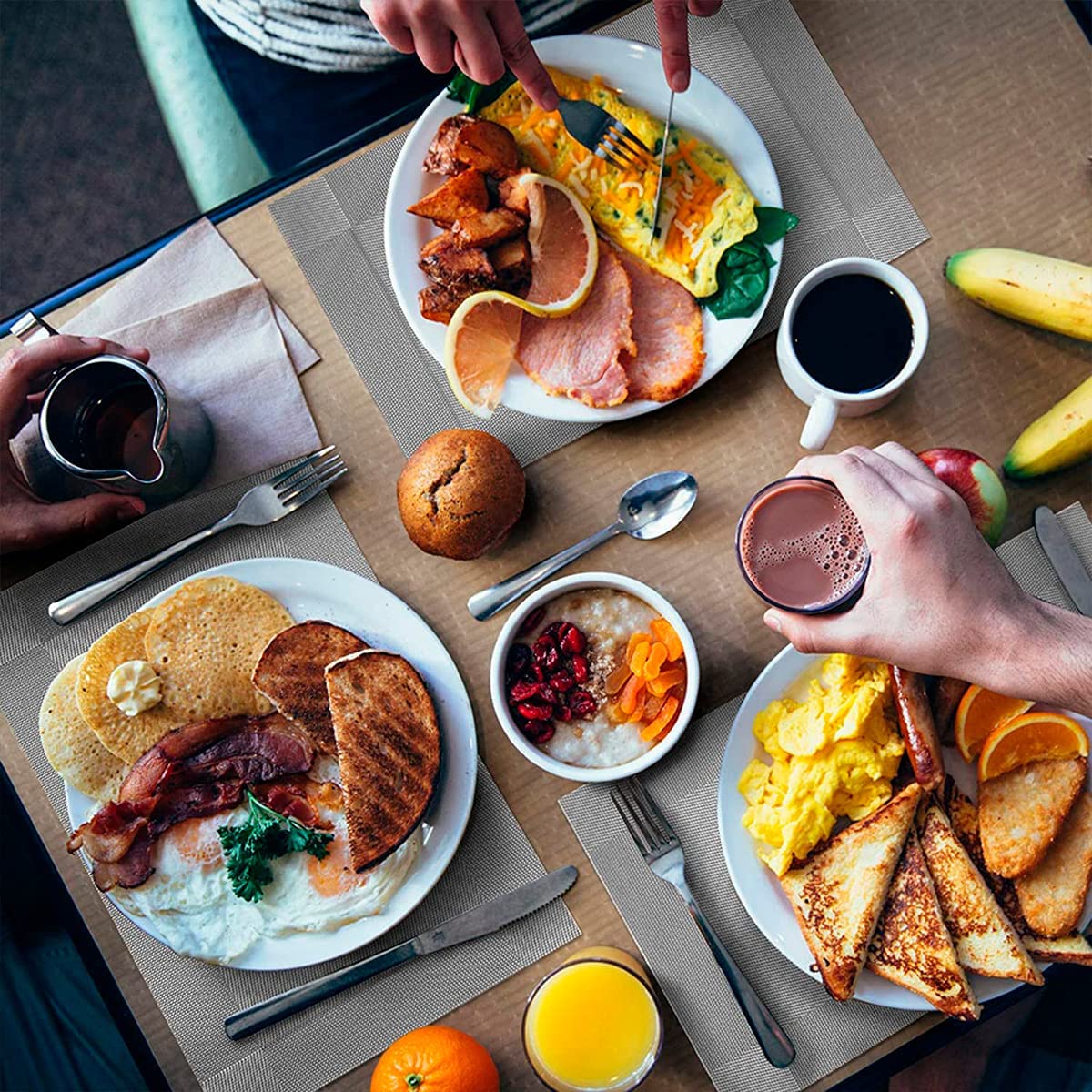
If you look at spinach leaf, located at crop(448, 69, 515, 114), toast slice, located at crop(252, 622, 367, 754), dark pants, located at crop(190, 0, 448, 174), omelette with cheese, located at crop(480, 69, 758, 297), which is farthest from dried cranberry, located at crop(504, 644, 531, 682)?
dark pants, located at crop(190, 0, 448, 174)

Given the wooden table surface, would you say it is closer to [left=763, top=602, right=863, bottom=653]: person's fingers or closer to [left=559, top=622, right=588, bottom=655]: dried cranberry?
[left=559, top=622, right=588, bottom=655]: dried cranberry

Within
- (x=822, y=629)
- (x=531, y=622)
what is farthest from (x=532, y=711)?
(x=822, y=629)

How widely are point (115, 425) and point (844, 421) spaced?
110cm

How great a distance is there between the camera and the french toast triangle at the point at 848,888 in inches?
60.3

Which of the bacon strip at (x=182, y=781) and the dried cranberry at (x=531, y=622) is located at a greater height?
the bacon strip at (x=182, y=781)

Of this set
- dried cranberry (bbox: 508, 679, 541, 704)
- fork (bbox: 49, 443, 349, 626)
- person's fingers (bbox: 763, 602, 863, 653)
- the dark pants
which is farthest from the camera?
the dark pants

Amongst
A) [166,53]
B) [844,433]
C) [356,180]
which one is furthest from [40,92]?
[844,433]

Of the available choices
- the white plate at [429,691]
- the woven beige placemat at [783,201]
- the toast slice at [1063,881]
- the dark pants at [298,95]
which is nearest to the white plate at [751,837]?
the toast slice at [1063,881]

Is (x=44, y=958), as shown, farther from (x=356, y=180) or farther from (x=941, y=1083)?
(x=941, y=1083)

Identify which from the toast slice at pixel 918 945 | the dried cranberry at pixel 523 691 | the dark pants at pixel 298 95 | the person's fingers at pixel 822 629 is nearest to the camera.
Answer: the person's fingers at pixel 822 629

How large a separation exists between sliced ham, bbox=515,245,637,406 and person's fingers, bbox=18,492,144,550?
2.16 ft

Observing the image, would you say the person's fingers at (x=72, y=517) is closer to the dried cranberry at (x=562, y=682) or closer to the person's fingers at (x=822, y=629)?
the dried cranberry at (x=562, y=682)

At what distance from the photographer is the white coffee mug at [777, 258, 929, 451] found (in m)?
1.56

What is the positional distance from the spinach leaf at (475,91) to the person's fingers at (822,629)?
884 mm
